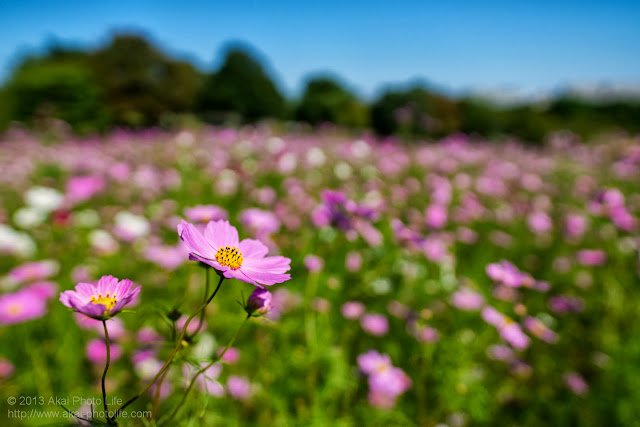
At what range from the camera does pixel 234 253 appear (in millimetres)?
554

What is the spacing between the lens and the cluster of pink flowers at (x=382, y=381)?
121cm

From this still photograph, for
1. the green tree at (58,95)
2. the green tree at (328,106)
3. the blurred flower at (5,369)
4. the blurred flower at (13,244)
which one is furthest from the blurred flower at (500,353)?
the green tree at (328,106)

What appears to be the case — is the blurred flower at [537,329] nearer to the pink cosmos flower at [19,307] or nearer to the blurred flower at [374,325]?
the blurred flower at [374,325]

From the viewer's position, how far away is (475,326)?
1.87m

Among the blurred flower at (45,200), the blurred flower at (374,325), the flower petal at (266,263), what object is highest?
the flower petal at (266,263)

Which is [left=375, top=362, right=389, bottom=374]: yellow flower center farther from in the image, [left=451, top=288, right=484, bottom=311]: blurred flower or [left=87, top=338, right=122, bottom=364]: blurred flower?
[left=87, top=338, right=122, bottom=364]: blurred flower

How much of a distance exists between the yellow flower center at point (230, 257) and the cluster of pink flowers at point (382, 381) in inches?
34.1

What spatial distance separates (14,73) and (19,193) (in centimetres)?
1338

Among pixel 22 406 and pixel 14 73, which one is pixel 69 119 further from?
pixel 22 406

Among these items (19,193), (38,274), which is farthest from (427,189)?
(19,193)

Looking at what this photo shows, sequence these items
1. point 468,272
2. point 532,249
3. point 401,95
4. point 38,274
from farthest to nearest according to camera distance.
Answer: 1. point 401,95
2. point 532,249
3. point 468,272
4. point 38,274

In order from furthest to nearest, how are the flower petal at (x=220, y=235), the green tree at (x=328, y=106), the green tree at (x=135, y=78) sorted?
1. the green tree at (x=135, y=78)
2. the green tree at (x=328, y=106)
3. the flower petal at (x=220, y=235)

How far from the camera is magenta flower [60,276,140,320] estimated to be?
1.41ft

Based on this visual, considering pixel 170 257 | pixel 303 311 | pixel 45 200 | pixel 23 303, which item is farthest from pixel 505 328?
pixel 45 200
